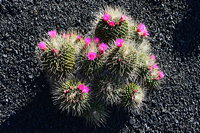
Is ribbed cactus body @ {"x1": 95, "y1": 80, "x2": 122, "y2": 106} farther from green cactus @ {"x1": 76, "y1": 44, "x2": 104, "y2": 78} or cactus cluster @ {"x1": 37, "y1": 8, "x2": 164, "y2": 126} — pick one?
green cactus @ {"x1": 76, "y1": 44, "x2": 104, "y2": 78}

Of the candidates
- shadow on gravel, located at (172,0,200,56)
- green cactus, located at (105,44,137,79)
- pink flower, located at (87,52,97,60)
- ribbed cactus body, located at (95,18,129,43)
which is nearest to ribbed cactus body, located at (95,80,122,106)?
green cactus, located at (105,44,137,79)

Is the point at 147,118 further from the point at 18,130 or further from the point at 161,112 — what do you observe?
the point at 18,130

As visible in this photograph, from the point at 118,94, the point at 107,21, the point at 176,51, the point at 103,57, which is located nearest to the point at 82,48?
the point at 103,57

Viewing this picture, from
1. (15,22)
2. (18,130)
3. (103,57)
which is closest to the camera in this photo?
(103,57)

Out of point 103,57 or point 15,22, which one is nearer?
point 103,57

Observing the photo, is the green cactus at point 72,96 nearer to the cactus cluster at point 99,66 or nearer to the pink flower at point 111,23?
the cactus cluster at point 99,66

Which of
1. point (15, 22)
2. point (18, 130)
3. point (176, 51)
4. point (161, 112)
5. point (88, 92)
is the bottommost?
point (18, 130)
